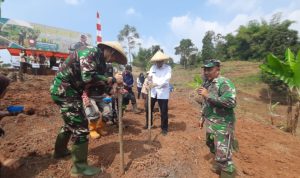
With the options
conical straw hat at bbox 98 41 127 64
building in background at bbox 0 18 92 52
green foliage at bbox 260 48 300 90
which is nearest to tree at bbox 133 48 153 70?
building in background at bbox 0 18 92 52

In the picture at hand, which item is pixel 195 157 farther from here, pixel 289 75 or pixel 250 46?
pixel 250 46

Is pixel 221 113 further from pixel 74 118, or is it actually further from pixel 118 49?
pixel 74 118

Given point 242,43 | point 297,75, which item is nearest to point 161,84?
point 297,75

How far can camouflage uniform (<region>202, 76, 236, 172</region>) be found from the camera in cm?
358

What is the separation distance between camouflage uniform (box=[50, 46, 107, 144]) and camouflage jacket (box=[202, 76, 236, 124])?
158 cm

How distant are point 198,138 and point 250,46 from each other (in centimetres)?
3224

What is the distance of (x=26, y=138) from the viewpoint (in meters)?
4.97

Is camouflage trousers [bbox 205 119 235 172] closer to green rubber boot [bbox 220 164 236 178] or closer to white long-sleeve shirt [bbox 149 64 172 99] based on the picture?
green rubber boot [bbox 220 164 236 178]

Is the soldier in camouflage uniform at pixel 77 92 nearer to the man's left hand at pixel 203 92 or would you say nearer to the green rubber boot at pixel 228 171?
the man's left hand at pixel 203 92

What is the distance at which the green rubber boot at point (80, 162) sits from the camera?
11.6 feet

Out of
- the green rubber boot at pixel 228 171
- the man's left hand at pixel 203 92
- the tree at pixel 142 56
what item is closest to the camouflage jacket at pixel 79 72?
the man's left hand at pixel 203 92

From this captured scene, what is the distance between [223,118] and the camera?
3.75 meters

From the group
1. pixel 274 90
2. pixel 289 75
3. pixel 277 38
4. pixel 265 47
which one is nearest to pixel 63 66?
pixel 289 75

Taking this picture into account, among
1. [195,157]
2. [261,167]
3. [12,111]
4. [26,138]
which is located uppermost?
[12,111]
